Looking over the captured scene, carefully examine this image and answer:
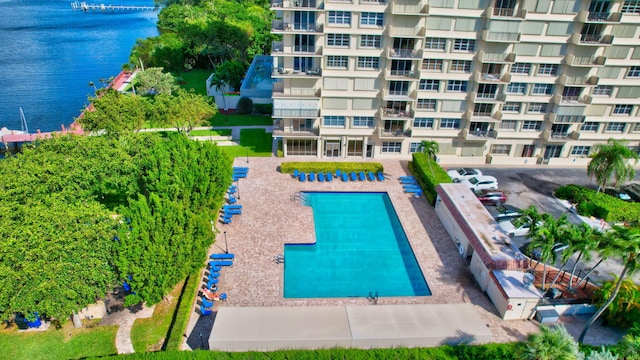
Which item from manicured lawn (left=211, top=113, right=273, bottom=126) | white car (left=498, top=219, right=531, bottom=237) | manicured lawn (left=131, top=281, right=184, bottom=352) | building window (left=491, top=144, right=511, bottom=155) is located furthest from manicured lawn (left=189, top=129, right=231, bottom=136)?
white car (left=498, top=219, right=531, bottom=237)

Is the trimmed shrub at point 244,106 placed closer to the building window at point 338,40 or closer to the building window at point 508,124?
the building window at point 338,40

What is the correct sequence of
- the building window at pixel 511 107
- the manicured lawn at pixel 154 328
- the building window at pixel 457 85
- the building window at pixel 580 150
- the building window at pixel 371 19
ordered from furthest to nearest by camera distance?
1. the building window at pixel 580 150
2. the building window at pixel 511 107
3. the building window at pixel 457 85
4. the building window at pixel 371 19
5. the manicured lawn at pixel 154 328

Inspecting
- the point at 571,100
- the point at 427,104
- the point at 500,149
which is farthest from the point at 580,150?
the point at 427,104

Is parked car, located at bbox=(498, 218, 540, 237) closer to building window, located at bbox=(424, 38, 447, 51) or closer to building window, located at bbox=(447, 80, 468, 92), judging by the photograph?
building window, located at bbox=(447, 80, 468, 92)

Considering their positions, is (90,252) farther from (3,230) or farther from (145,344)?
(145,344)

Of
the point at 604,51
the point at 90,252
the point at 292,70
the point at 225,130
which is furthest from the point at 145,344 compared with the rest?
the point at 604,51

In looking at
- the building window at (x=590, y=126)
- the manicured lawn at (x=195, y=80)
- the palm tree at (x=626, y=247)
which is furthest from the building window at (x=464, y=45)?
the manicured lawn at (x=195, y=80)
